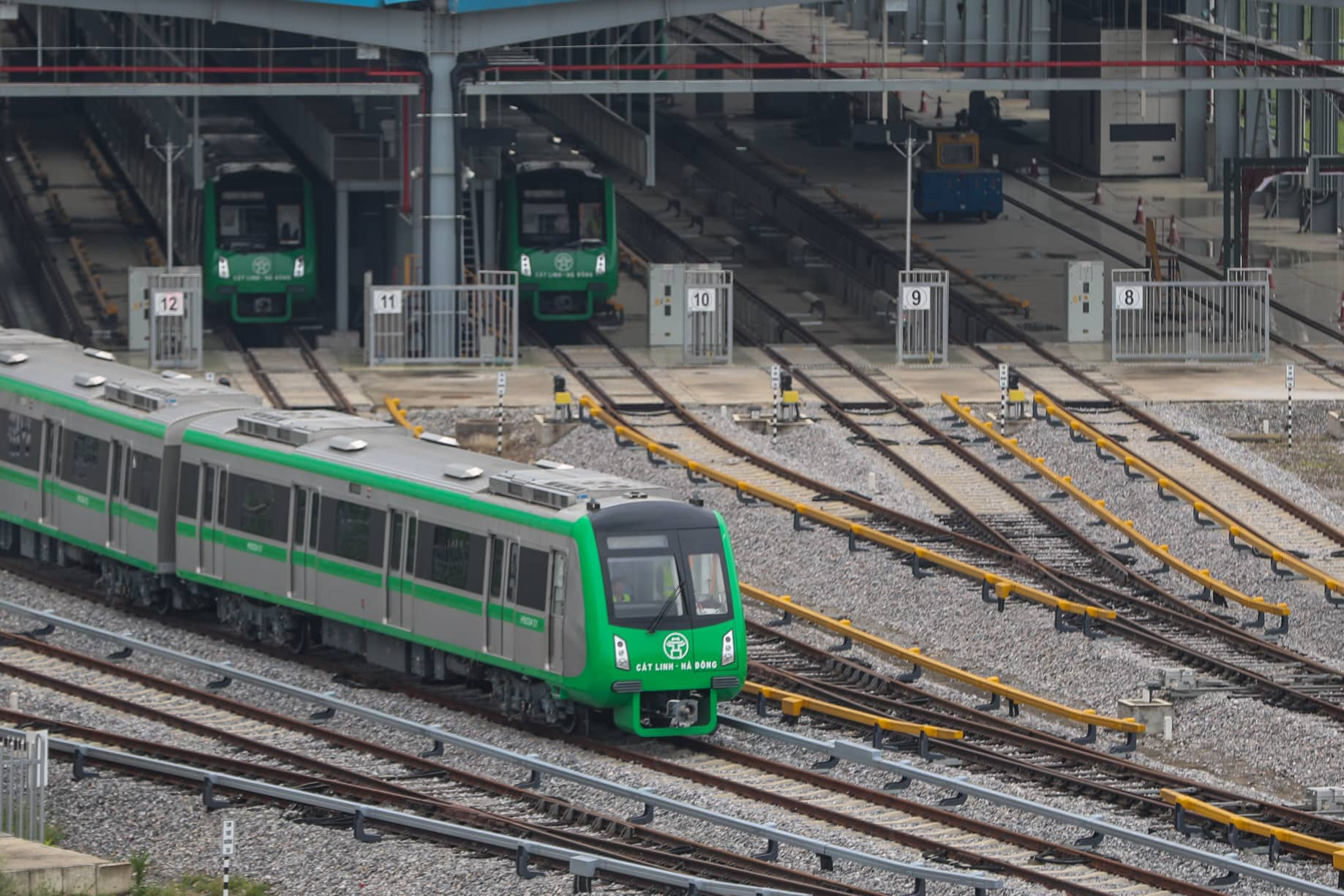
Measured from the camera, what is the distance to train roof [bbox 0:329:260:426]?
30.6 meters

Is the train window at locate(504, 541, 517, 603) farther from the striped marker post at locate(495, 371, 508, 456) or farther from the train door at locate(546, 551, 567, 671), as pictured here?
the striped marker post at locate(495, 371, 508, 456)

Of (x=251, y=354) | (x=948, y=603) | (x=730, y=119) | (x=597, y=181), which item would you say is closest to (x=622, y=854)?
(x=948, y=603)

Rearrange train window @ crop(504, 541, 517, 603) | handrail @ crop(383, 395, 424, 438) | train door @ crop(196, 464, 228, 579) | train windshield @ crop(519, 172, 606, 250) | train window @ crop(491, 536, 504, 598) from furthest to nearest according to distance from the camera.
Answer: train windshield @ crop(519, 172, 606, 250)
handrail @ crop(383, 395, 424, 438)
train door @ crop(196, 464, 228, 579)
train window @ crop(491, 536, 504, 598)
train window @ crop(504, 541, 517, 603)

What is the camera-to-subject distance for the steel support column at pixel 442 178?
45.7m

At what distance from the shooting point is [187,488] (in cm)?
2953

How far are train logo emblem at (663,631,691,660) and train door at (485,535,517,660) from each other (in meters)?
1.59

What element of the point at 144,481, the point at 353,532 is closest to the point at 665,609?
the point at 353,532

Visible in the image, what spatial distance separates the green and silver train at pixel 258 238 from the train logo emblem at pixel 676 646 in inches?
1022

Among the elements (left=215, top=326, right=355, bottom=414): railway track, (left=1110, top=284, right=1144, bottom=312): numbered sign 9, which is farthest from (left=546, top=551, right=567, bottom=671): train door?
(left=1110, top=284, right=1144, bottom=312): numbered sign 9

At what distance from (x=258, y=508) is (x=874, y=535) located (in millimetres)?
7991

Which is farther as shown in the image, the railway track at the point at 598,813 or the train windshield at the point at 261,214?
the train windshield at the point at 261,214

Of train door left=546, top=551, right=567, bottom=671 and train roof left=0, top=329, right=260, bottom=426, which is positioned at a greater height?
train roof left=0, top=329, right=260, bottom=426

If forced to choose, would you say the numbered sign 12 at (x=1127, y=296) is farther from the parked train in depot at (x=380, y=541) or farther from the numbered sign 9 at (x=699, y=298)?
the parked train in depot at (x=380, y=541)

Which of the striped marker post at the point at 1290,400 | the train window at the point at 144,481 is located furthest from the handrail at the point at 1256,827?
the striped marker post at the point at 1290,400
